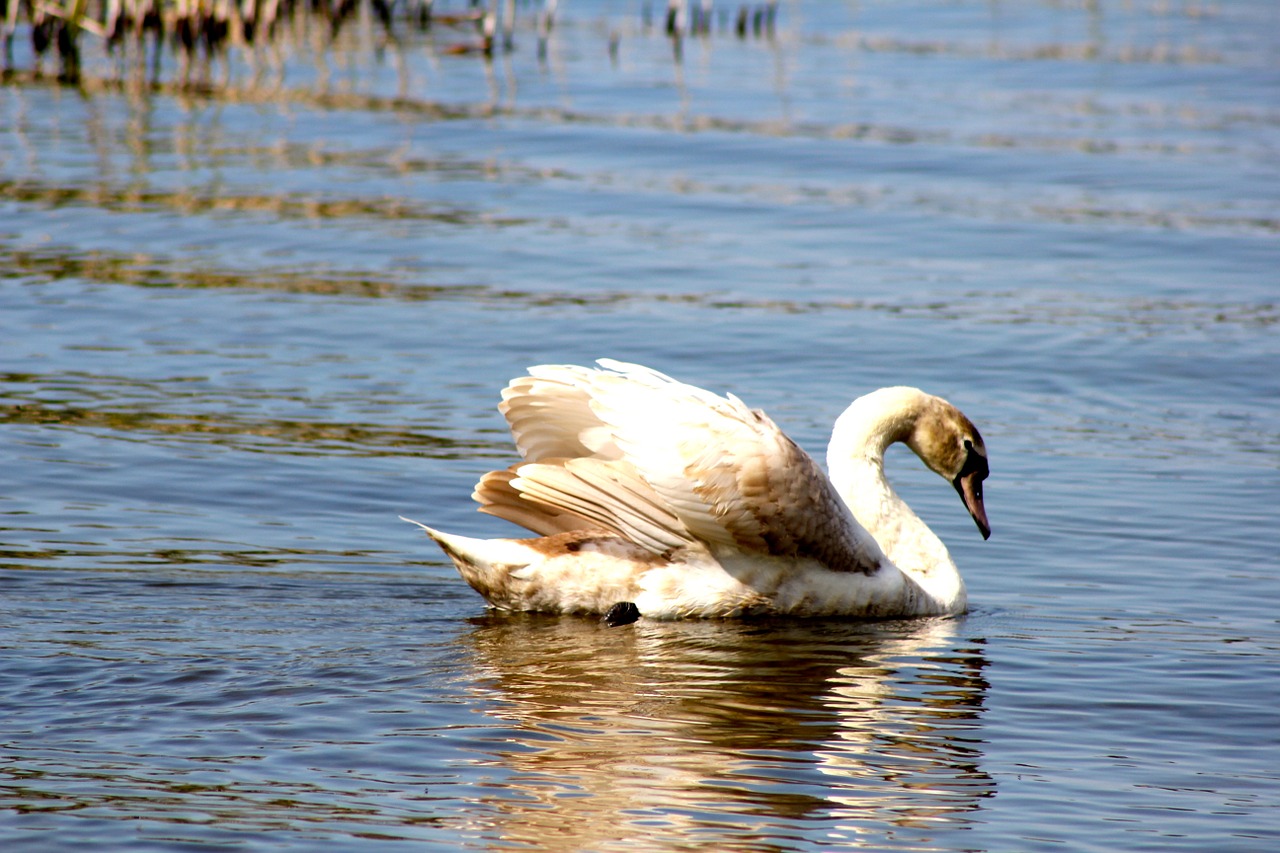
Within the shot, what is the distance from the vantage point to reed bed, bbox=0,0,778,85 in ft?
77.0

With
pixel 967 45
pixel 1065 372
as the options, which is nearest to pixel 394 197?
pixel 1065 372

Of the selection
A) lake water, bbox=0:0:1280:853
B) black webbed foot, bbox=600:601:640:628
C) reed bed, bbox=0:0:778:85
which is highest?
reed bed, bbox=0:0:778:85

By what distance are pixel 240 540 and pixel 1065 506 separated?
4.17m

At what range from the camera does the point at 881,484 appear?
8.67 m

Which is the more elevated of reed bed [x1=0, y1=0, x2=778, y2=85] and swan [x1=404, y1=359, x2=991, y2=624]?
reed bed [x1=0, y1=0, x2=778, y2=85]

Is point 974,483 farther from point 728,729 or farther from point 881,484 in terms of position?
point 728,729

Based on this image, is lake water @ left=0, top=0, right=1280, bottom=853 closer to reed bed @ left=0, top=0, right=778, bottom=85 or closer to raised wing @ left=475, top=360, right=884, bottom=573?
raised wing @ left=475, top=360, right=884, bottom=573

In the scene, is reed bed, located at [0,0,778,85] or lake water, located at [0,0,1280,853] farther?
reed bed, located at [0,0,778,85]

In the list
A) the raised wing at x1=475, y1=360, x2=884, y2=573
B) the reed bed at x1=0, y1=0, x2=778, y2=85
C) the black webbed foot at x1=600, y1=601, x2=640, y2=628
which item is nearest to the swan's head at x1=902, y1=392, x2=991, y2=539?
the raised wing at x1=475, y1=360, x2=884, y2=573

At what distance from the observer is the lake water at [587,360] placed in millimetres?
5965

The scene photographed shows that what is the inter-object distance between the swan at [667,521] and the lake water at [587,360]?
0.56ft

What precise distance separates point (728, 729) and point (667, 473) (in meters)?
1.47

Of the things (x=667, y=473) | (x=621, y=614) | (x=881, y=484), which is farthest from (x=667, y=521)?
(x=881, y=484)

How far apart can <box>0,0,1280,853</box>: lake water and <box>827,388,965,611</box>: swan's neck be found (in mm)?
326
